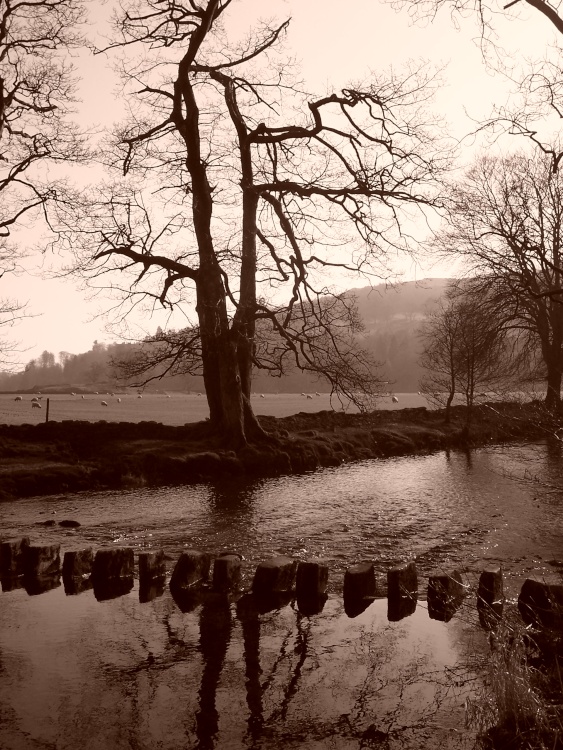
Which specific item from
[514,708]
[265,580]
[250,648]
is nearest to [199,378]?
[265,580]

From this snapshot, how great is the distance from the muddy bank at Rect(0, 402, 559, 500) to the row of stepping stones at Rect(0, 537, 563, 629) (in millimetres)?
6846

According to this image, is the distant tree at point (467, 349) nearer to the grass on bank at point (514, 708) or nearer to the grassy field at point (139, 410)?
the grassy field at point (139, 410)

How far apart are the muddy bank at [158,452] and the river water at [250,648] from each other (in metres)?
3.27

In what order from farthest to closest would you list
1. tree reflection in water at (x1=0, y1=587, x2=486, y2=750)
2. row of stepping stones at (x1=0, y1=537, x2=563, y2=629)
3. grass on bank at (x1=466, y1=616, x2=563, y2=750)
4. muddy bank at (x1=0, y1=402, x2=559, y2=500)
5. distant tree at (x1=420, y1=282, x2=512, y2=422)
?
distant tree at (x1=420, y1=282, x2=512, y2=422), muddy bank at (x1=0, y1=402, x2=559, y2=500), row of stepping stones at (x1=0, y1=537, x2=563, y2=629), tree reflection in water at (x1=0, y1=587, x2=486, y2=750), grass on bank at (x1=466, y1=616, x2=563, y2=750)

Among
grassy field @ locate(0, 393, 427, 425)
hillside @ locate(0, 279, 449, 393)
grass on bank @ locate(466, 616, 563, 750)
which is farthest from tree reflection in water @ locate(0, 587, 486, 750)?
hillside @ locate(0, 279, 449, 393)

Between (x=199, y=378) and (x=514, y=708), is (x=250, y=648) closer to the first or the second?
(x=514, y=708)

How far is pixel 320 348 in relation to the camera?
2403 cm

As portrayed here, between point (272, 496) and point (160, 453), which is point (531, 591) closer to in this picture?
point (272, 496)

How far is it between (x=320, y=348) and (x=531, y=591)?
48.8ft

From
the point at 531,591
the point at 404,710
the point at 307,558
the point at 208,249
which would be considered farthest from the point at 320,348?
the point at 404,710

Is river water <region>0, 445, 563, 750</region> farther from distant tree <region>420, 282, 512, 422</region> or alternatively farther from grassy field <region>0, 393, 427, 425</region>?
grassy field <region>0, 393, 427, 425</region>

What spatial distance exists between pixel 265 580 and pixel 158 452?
12.9 metres

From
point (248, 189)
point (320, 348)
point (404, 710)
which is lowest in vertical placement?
point (404, 710)

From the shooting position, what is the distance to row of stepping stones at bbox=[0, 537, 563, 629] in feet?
33.6
